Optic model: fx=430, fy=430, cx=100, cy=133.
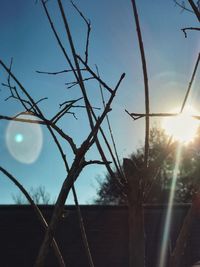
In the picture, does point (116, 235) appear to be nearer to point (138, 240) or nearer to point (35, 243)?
point (35, 243)

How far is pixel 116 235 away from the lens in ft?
43.8

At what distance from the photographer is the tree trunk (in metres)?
1.37

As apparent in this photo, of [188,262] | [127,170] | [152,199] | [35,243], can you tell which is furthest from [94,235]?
[152,199]

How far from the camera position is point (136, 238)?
4.56 feet

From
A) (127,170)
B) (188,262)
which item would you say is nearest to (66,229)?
(188,262)

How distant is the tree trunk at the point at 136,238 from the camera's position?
137 centimetres

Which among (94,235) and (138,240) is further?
(94,235)

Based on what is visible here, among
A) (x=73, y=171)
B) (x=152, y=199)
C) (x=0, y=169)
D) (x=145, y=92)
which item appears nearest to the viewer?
(x=73, y=171)

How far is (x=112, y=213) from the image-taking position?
1353cm

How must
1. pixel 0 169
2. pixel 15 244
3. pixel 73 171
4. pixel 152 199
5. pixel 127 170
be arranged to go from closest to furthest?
1. pixel 73 171
2. pixel 0 169
3. pixel 127 170
4. pixel 15 244
5. pixel 152 199

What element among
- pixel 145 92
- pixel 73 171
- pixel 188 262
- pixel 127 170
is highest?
pixel 145 92

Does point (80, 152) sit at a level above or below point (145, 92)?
below

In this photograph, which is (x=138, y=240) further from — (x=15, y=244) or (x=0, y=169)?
(x=15, y=244)

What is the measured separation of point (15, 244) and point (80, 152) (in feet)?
41.4
